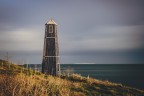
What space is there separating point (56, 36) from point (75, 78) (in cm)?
888

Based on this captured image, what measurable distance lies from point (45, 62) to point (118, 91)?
14.2m

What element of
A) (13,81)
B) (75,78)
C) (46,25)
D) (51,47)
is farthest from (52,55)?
(13,81)

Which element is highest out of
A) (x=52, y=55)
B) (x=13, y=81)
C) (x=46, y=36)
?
(x=46, y=36)

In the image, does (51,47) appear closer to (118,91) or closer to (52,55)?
(52,55)

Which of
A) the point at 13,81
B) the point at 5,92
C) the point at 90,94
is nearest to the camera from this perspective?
the point at 5,92

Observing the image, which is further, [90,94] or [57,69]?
[57,69]

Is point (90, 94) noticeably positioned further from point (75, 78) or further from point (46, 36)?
point (46, 36)

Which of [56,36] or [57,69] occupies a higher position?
[56,36]

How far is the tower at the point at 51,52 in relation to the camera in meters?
38.2

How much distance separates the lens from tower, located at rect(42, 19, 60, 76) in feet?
125

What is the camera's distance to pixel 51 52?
3825cm

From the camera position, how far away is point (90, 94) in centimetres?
2306

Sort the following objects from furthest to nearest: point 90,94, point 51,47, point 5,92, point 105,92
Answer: point 51,47, point 105,92, point 90,94, point 5,92

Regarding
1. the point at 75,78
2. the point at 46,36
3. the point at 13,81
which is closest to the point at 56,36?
the point at 46,36
